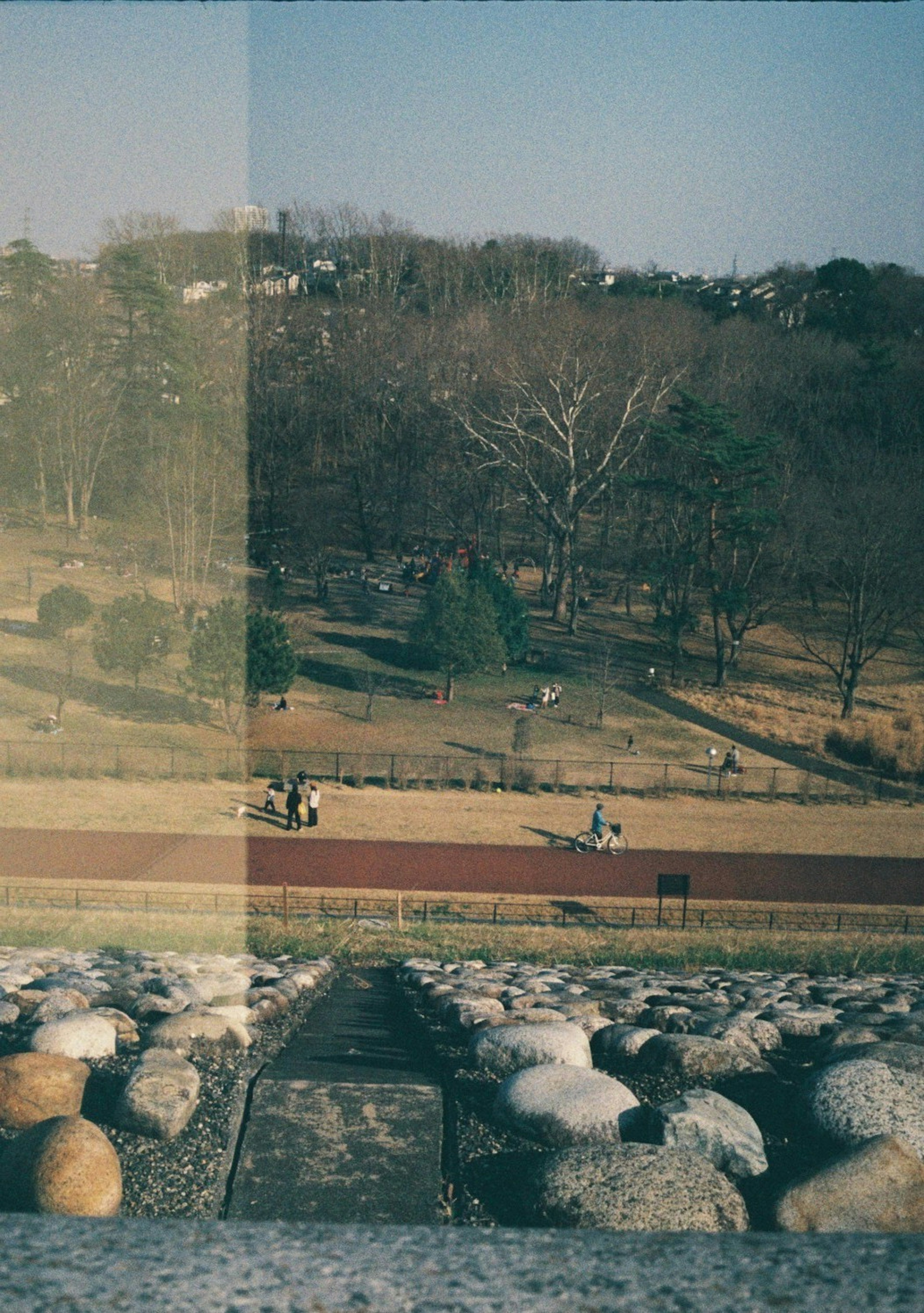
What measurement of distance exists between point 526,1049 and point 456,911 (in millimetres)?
8239

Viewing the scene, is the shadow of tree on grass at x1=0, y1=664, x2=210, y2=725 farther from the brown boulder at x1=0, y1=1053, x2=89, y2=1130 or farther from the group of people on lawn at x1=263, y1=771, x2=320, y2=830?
the brown boulder at x1=0, y1=1053, x2=89, y2=1130

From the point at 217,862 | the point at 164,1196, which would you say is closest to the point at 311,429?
the point at 217,862

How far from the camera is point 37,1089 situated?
1819 mm

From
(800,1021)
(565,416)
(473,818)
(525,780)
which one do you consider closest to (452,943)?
(800,1021)

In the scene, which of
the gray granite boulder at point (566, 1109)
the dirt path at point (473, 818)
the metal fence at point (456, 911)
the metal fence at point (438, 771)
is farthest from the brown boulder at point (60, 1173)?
the metal fence at point (438, 771)

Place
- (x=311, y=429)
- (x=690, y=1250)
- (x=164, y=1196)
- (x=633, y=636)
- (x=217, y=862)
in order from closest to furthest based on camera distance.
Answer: (x=690, y=1250)
(x=164, y=1196)
(x=217, y=862)
(x=633, y=636)
(x=311, y=429)

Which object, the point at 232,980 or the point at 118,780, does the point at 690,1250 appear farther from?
the point at 118,780

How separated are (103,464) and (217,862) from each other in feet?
58.0

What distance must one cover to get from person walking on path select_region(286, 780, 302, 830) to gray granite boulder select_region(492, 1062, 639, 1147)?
12.2 metres

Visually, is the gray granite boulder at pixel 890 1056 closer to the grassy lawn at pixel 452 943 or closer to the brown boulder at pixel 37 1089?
the brown boulder at pixel 37 1089

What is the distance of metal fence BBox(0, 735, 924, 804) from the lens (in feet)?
51.3

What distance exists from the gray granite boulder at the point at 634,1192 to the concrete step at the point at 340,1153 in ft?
0.51

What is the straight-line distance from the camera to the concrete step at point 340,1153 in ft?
4.54

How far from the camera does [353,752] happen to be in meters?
17.8
